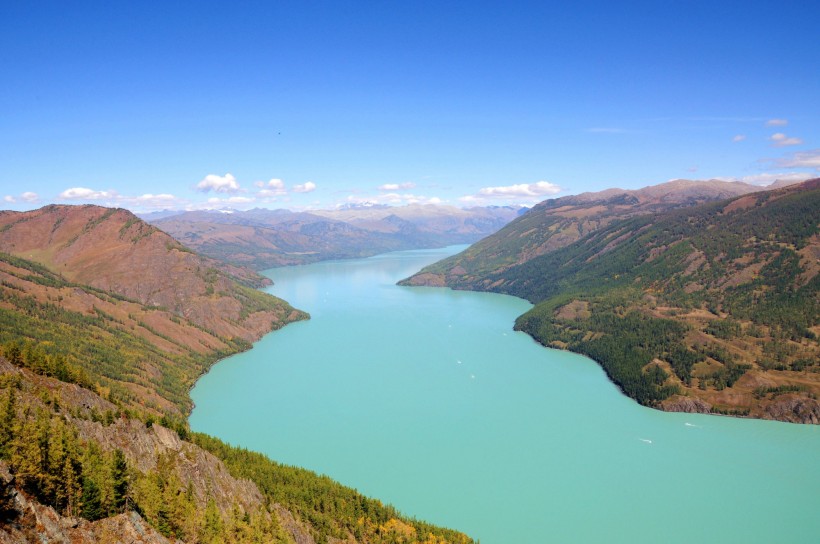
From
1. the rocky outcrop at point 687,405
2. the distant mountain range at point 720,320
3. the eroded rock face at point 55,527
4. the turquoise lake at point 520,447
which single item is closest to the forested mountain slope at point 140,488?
the eroded rock face at point 55,527

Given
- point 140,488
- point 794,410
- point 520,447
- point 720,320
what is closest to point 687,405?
point 794,410

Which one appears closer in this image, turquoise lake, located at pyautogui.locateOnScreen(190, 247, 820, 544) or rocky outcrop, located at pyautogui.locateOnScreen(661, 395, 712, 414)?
turquoise lake, located at pyautogui.locateOnScreen(190, 247, 820, 544)

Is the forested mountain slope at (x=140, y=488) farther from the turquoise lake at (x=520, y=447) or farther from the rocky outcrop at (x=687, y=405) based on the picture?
the rocky outcrop at (x=687, y=405)

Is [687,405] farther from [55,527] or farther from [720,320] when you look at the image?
[55,527]

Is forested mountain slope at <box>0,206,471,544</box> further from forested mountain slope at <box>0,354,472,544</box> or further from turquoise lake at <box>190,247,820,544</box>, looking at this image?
turquoise lake at <box>190,247,820,544</box>

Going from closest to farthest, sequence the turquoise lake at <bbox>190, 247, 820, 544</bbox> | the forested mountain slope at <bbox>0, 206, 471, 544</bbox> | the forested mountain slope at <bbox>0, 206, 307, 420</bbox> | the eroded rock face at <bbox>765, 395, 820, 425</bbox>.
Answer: the forested mountain slope at <bbox>0, 206, 471, 544</bbox> < the turquoise lake at <bbox>190, 247, 820, 544</bbox> < the eroded rock face at <bbox>765, 395, 820, 425</bbox> < the forested mountain slope at <bbox>0, 206, 307, 420</bbox>

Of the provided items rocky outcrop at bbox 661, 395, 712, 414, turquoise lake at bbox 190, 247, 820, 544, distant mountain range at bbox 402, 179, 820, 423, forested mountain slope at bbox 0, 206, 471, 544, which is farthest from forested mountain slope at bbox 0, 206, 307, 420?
distant mountain range at bbox 402, 179, 820, 423

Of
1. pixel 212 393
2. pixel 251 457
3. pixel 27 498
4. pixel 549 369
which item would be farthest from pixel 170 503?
pixel 549 369

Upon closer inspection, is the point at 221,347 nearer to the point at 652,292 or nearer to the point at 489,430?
the point at 489,430
